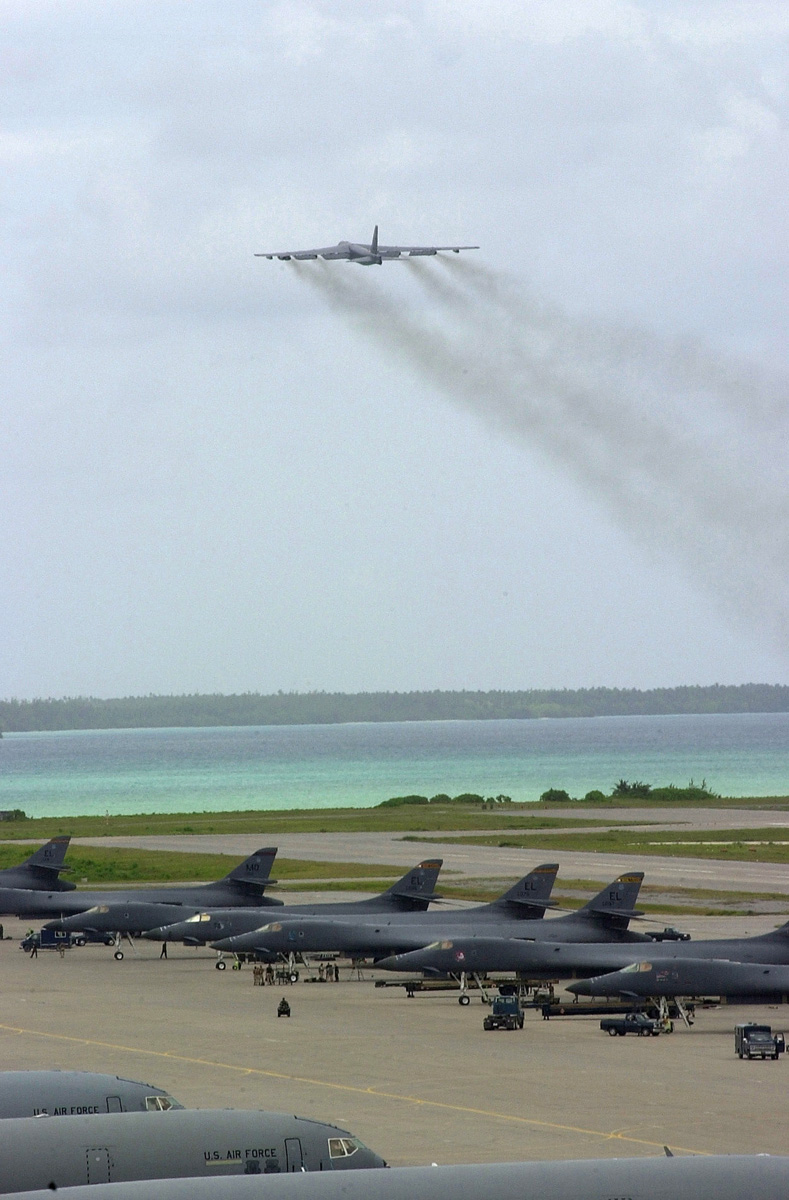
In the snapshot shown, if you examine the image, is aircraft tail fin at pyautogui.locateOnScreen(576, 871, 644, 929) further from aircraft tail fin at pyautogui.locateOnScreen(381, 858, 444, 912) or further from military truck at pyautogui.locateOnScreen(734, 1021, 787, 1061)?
military truck at pyautogui.locateOnScreen(734, 1021, 787, 1061)

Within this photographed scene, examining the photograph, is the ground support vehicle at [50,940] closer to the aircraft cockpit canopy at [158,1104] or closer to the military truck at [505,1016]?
the military truck at [505,1016]

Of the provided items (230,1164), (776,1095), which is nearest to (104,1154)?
(230,1164)

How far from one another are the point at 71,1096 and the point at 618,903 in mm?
38638

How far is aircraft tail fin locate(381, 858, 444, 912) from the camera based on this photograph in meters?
72.0

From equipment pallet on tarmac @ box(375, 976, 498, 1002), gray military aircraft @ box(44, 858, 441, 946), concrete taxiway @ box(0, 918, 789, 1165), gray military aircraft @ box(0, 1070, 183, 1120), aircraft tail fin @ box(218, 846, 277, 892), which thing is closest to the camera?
gray military aircraft @ box(0, 1070, 183, 1120)

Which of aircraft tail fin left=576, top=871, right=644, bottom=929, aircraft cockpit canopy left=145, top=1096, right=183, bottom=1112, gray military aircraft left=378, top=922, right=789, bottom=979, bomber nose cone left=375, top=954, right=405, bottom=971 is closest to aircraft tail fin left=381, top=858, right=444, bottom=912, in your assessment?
aircraft tail fin left=576, top=871, right=644, bottom=929

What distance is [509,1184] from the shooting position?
20.8 m

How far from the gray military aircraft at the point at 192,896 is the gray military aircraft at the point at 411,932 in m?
14.0

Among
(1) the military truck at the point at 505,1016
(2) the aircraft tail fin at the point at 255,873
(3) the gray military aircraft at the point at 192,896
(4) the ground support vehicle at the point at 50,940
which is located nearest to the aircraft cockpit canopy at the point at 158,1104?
(1) the military truck at the point at 505,1016

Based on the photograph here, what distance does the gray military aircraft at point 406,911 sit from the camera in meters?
67.2

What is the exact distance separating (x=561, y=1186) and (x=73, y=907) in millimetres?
59889

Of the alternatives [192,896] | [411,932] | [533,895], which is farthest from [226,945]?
[192,896]

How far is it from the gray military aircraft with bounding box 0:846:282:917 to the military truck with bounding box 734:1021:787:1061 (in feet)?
117

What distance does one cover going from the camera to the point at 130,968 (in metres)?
68.2
